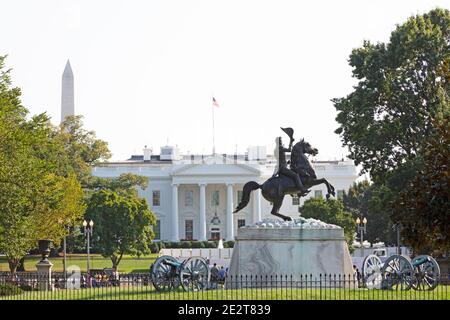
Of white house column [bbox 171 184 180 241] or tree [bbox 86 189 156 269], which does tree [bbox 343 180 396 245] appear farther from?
white house column [bbox 171 184 180 241]

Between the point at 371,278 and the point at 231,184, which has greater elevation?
the point at 231,184

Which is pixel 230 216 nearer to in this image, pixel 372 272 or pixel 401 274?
pixel 372 272

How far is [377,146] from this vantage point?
63031 mm

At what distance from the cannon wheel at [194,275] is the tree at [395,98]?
88.6 ft

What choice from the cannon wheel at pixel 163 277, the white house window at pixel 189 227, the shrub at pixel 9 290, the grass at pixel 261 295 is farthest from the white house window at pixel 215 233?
the grass at pixel 261 295

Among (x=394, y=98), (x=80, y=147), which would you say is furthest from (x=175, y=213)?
(x=394, y=98)

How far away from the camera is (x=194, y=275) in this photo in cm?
3719

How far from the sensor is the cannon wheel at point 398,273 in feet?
121

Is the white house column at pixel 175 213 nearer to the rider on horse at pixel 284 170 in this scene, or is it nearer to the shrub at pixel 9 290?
the shrub at pixel 9 290

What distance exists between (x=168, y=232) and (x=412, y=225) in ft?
358

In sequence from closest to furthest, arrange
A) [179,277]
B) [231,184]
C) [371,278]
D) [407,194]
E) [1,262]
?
[407,194] → [179,277] → [371,278] → [1,262] → [231,184]
